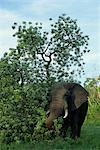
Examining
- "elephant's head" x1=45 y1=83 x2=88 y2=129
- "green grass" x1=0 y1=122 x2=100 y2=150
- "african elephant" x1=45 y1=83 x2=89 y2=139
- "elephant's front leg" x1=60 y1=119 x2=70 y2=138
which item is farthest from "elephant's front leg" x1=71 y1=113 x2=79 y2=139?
"green grass" x1=0 y1=122 x2=100 y2=150

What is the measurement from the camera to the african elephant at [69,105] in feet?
57.4

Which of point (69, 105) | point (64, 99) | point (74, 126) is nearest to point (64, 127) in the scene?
point (74, 126)

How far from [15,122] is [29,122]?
392mm

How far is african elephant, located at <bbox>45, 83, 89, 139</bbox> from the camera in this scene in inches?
688

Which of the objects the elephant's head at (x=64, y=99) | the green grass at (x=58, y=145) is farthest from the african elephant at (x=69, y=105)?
the green grass at (x=58, y=145)

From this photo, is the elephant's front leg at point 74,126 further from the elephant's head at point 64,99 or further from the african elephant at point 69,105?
the elephant's head at point 64,99

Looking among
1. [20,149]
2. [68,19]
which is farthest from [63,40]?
[20,149]

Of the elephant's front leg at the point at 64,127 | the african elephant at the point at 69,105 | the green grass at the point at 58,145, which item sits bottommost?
the green grass at the point at 58,145

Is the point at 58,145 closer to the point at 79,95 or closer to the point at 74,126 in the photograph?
the point at 74,126

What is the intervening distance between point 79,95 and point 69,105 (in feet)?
2.49

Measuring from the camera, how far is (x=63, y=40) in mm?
16891

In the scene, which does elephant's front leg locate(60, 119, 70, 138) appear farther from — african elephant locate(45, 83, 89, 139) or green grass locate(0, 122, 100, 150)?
green grass locate(0, 122, 100, 150)

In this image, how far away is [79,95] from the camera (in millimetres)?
19031

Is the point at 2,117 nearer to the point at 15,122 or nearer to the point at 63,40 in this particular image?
the point at 15,122
